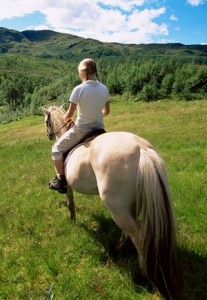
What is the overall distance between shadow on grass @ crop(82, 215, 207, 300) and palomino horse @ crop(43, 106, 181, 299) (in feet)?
1.14

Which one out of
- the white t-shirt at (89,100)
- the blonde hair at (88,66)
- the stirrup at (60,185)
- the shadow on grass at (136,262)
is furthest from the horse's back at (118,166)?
the stirrup at (60,185)

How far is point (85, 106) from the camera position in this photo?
7324 millimetres

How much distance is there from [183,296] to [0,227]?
17.4ft

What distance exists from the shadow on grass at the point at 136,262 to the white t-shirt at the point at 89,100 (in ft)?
8.50

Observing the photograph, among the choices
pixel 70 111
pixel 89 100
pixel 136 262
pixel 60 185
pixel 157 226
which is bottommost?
pixel 136 262

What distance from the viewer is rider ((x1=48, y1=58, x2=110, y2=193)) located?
7.19 meters

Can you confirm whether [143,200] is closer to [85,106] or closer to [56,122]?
[85,106]

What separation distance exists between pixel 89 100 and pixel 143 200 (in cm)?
268

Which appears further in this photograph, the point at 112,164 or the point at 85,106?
the point at 85,106

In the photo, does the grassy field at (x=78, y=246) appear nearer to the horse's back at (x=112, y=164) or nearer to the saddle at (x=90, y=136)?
the horse's back at (x=112, y=164)

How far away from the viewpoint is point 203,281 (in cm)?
588

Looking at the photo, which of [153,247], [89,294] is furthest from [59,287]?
[153,247]

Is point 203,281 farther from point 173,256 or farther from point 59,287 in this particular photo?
point 59,287

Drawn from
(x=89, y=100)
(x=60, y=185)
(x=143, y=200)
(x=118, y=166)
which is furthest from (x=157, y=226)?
(x=60, y=185)
